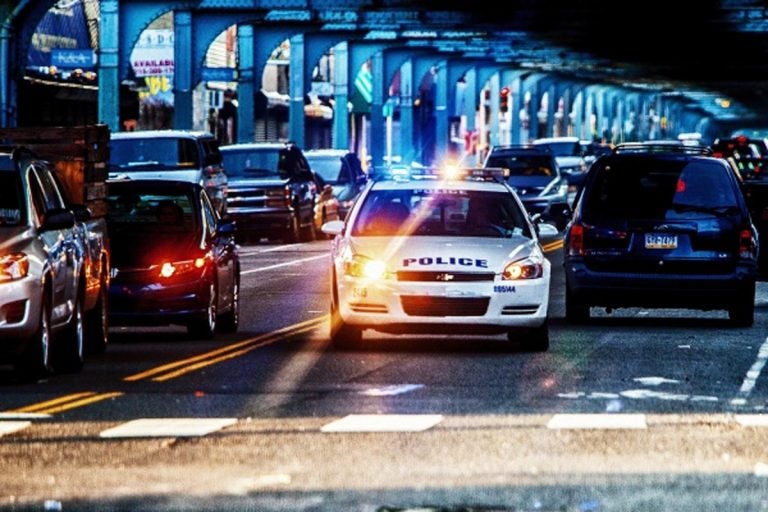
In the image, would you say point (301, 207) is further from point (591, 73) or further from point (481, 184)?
point (591, 73)

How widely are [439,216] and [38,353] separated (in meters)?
5.05

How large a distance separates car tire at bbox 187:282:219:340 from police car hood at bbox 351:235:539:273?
185 centimetres

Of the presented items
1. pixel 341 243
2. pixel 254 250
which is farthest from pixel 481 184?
pixel 254 250

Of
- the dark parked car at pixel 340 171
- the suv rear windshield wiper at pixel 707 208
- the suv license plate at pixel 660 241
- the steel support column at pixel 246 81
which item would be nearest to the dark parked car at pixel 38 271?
the suv license plate at pixel 660 241

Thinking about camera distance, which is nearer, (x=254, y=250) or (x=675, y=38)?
(x=254, y=250)

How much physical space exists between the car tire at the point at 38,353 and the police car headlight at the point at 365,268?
3.27 m

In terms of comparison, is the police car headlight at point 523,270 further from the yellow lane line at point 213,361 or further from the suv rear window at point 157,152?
the suv rear window at point 157,152

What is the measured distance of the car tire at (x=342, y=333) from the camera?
19.5 meters

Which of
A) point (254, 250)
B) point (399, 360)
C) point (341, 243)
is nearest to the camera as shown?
point (399, 360)

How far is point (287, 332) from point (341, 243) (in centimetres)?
202

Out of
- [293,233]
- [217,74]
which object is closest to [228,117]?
[217,74]

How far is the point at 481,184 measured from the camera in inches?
826

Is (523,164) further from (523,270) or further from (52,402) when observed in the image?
(52,402)

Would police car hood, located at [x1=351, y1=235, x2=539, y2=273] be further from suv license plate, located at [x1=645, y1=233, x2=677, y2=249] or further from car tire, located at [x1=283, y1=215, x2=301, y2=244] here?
car tire, located at [x1=283, y1=215, x2=301, y2=244]
